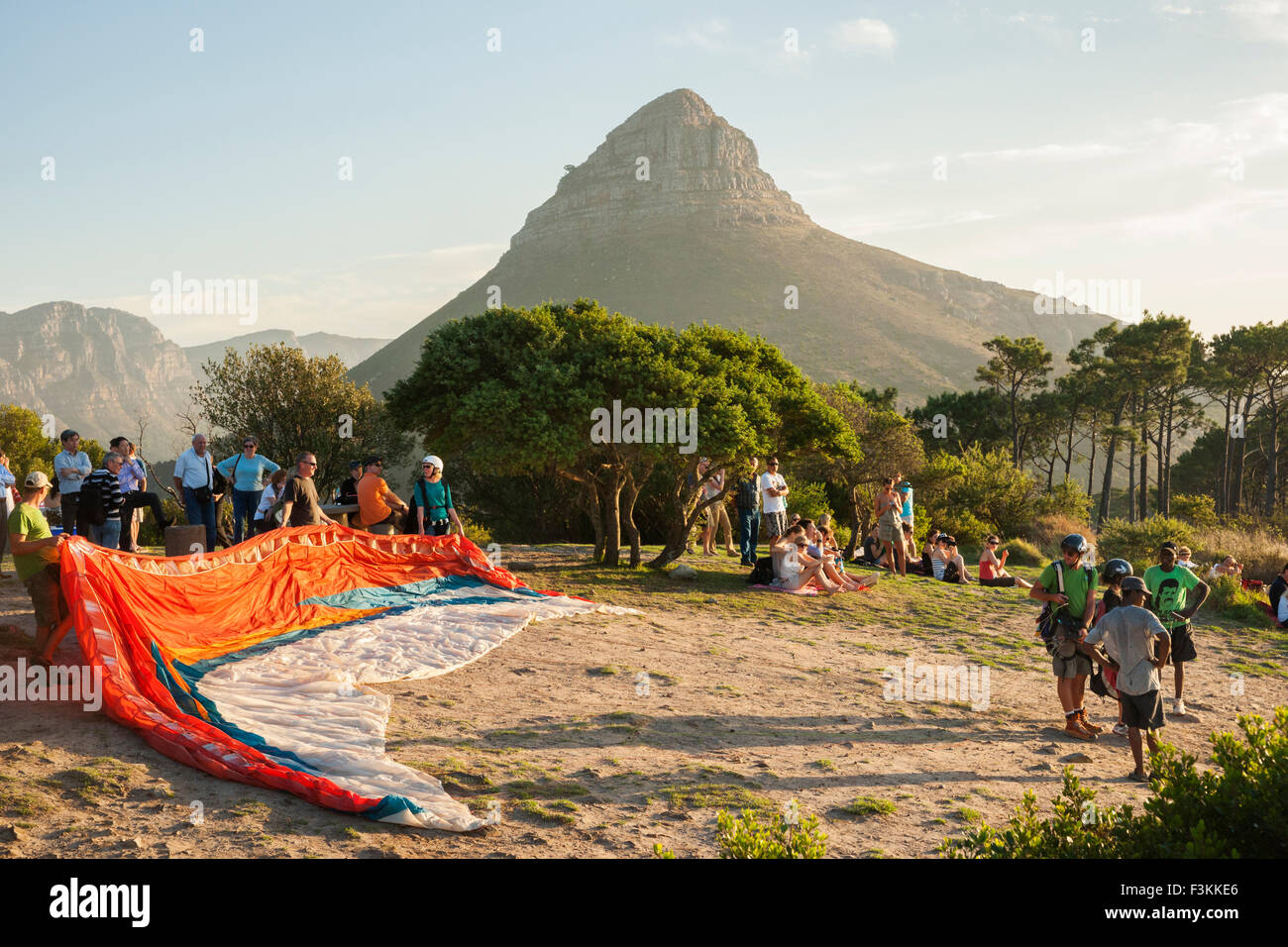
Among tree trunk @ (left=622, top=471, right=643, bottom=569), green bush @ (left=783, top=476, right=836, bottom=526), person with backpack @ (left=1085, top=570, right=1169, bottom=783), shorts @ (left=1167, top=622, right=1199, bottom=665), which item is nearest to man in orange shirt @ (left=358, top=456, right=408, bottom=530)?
tree trunk @ (left=622, top=471, right=643, bottom=569)

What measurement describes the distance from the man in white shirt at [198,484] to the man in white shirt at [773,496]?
9687 mm

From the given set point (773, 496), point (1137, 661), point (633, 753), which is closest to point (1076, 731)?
point (1137, 661)

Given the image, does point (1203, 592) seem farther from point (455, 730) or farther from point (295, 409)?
point (295, 409)

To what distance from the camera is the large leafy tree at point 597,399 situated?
1454cm

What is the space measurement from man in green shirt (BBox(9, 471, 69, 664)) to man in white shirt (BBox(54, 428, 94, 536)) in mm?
4717

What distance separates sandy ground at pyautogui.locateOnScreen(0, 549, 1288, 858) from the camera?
5094 mm

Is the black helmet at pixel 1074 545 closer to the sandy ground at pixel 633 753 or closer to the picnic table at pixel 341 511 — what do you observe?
the sandy ground at pixel 633 753

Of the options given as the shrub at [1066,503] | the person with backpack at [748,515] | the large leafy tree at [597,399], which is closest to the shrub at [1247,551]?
the shrub at [1066,503]

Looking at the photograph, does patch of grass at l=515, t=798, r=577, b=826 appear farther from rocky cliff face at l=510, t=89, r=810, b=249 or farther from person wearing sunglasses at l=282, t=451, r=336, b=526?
rocky cliff face at l=510, t=89, r=810, b=249

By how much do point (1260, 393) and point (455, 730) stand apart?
5420cm

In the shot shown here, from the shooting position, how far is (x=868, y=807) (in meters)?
6.07
